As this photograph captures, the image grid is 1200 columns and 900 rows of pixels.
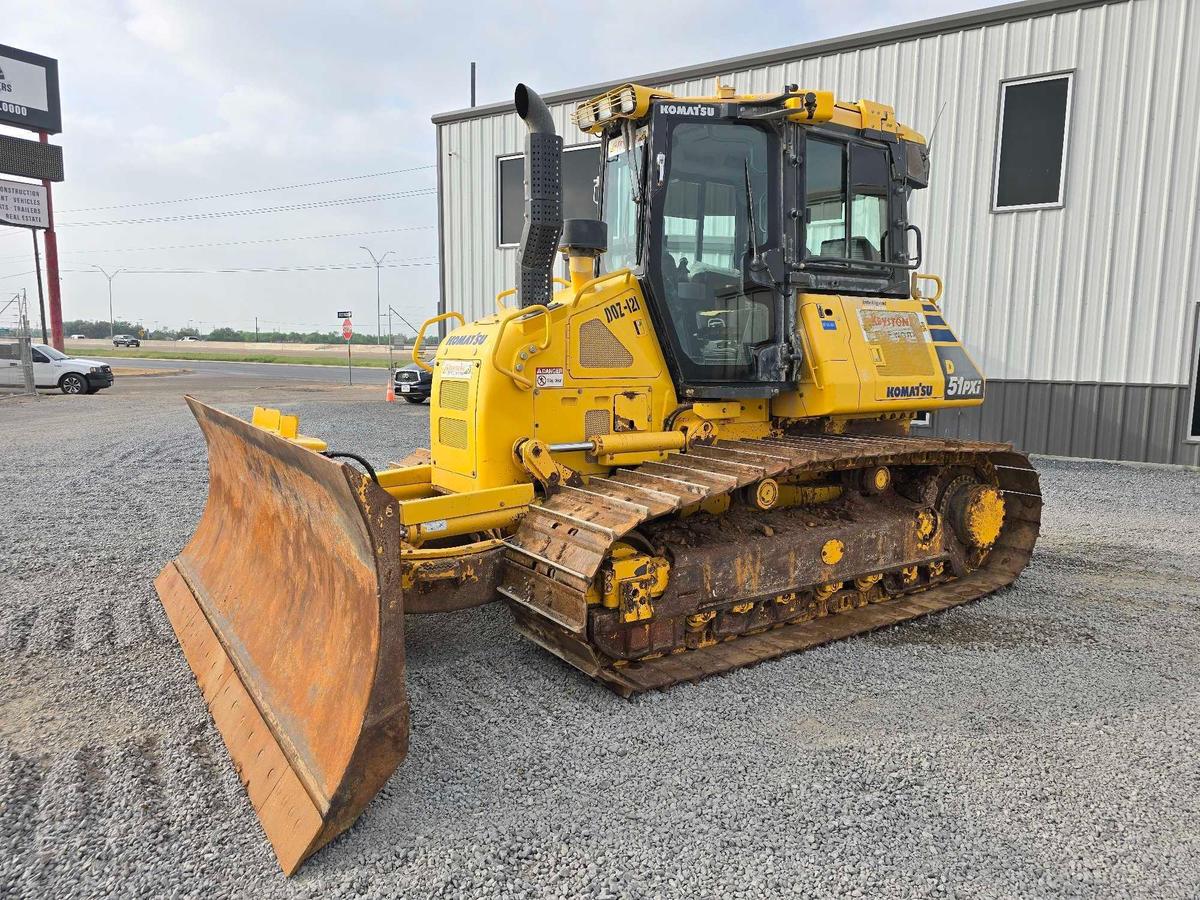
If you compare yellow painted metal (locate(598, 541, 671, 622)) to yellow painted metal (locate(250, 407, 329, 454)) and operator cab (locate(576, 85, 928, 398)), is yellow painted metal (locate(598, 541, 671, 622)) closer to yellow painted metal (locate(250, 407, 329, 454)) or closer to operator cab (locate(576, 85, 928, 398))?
operator cab (locate(576, 85, 928, 398))

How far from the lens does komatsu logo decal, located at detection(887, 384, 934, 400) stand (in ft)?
17.6

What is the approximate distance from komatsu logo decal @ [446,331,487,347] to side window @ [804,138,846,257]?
2.12 metres

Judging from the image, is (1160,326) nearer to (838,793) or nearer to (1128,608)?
(1128,608)

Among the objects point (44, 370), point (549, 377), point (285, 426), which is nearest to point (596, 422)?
point (549, 377)

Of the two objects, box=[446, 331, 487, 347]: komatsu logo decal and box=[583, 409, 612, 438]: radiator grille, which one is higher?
box=[446, 331, 487, 347]: komatsu logo decal

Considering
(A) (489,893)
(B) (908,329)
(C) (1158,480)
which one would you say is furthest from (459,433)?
(C) (1158,480)

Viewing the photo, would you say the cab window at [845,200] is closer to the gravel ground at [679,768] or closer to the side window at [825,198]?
the side window at [825,198]

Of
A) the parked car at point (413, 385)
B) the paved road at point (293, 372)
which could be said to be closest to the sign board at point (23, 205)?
the paved road at point (293, 372)

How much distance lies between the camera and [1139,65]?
33.8ft

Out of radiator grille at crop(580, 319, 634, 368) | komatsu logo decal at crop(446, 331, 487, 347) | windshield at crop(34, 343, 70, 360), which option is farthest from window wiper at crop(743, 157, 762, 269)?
windshield at crop(34, 343, 70, 360)

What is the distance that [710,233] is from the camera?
4.96 m

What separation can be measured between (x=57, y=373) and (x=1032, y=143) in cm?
2374

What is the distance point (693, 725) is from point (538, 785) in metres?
0.85

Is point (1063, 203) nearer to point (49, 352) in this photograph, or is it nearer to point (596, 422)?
point (596, 422)
